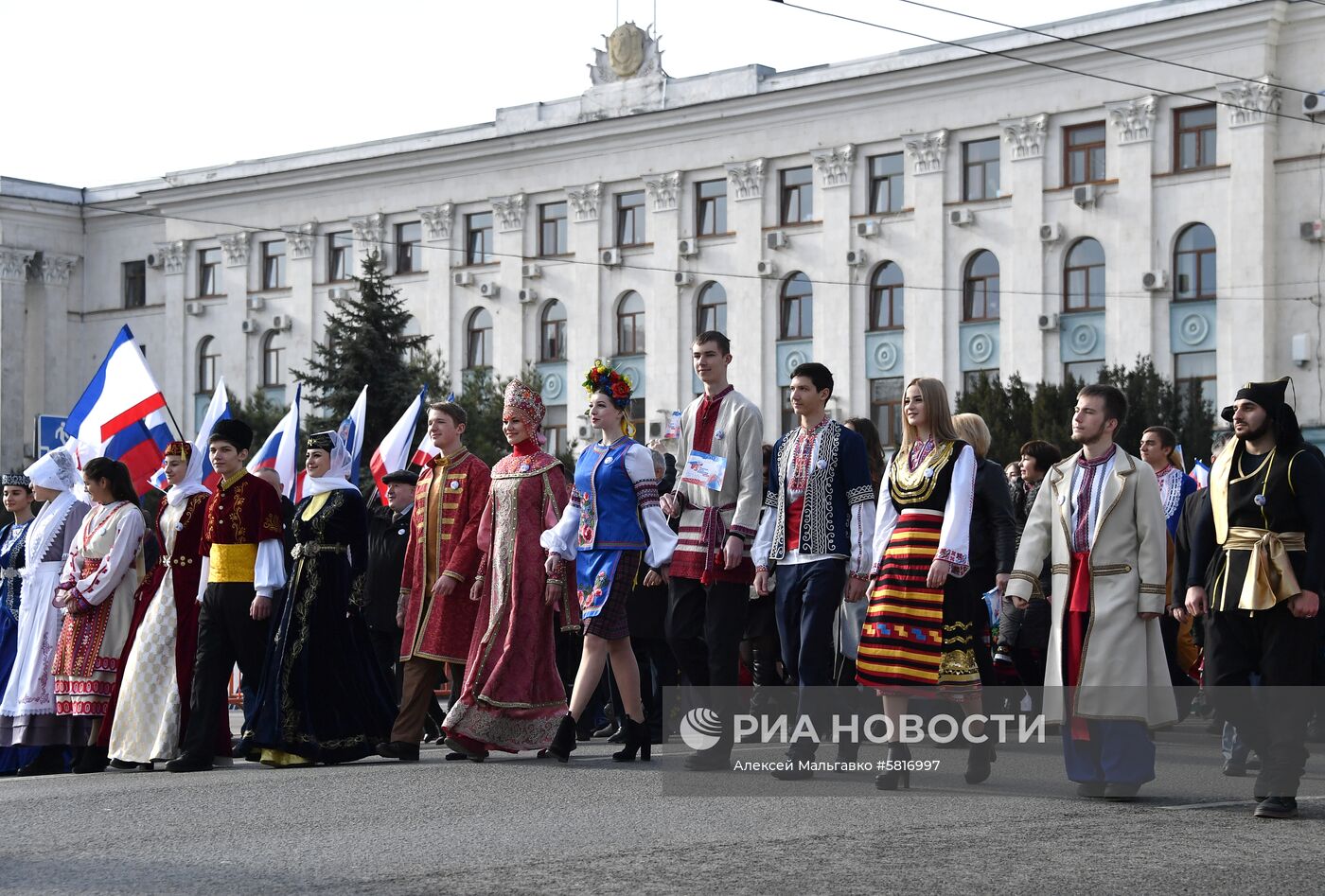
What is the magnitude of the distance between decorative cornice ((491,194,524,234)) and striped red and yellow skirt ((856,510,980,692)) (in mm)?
45111

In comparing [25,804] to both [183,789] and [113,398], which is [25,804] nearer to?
A: [183,789]

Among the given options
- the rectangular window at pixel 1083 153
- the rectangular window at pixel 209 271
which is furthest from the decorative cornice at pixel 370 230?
the rectangular window at pixel 1083 153

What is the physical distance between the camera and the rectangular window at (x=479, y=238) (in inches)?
2146

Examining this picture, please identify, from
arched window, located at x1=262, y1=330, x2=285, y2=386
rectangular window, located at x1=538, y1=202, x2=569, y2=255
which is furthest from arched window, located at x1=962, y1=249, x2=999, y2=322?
arched window, located at x1=262, y1=330, x2=285, y2=386

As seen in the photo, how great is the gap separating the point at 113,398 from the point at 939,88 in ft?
108

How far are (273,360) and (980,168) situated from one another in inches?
899

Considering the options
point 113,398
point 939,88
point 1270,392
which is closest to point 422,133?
point 939,88

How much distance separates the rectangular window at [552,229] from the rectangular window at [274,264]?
9.03 m

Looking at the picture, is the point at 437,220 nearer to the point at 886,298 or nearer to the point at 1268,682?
the point at 886,298

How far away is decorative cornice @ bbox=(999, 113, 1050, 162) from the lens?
45.0 m

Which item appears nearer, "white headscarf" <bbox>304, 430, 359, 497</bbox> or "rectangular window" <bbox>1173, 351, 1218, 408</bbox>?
"white headscarf" <bbox>304, 430, 359, 497</bbox>

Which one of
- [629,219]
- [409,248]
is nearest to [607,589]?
[629,219]

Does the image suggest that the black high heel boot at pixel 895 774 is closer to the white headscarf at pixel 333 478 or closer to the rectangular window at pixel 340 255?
the white headscarf at pixel 333 478

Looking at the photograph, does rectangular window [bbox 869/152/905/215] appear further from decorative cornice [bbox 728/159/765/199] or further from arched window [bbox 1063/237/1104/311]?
arched window [bbox 1063/237/1104/311]
